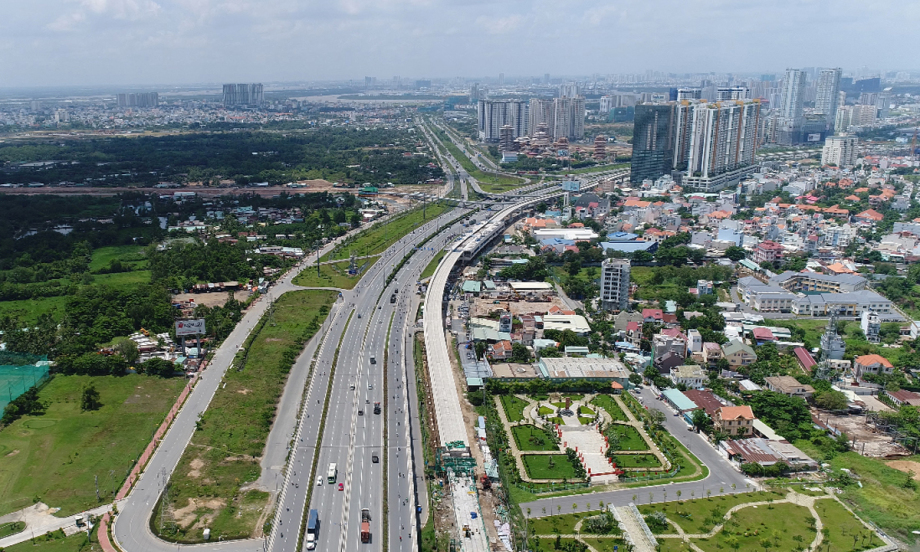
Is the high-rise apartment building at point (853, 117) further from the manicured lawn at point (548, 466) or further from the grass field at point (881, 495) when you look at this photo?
the manicured lawn at point (548, 466)

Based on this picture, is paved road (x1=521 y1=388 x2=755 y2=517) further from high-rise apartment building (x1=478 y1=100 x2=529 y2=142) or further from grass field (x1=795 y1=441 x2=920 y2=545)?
high-rise apartment building (x1=478 y1=100 x2=529 y2=142)

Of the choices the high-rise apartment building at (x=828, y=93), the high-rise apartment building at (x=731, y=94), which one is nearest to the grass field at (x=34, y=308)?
the high-rise apartment building at (x=731, y=94)

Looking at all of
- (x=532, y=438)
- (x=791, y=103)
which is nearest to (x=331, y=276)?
(x=532, y=438)

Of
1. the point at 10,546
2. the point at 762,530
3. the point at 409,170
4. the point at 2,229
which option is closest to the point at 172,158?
the point at 409,170

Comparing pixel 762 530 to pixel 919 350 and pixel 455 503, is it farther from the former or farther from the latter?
pixel 919 350

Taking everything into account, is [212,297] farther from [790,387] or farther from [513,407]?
[790,387]

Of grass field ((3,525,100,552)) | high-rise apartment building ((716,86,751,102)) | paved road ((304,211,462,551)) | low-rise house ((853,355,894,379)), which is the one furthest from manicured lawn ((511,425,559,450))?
high-rise apartment building ((716,86,751,102))
